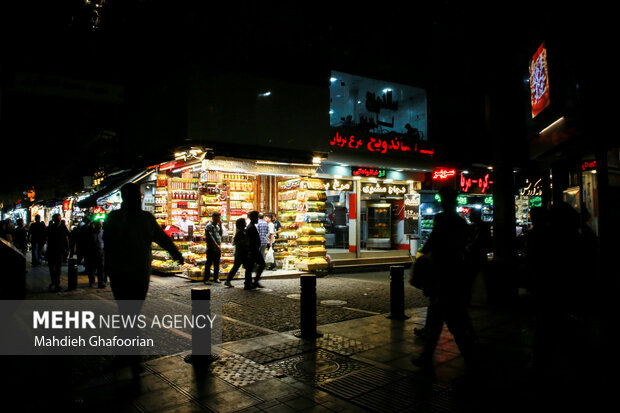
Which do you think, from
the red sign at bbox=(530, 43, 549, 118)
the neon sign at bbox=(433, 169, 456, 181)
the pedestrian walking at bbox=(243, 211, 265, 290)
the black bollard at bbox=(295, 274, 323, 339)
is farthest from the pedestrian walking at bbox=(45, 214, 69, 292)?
the neon sign at bbox=(433, 169, 456, 181)

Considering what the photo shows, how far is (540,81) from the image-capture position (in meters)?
9.49

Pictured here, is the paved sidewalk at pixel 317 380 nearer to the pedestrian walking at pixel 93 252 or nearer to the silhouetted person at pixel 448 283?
the silhouetted person at pixel 448 283

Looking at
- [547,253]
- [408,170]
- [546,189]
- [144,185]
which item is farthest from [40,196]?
[547,253]

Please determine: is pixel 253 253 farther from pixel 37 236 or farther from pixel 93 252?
pixel 37 236

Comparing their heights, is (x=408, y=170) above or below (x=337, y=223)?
above

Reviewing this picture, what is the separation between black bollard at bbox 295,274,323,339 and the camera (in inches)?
266

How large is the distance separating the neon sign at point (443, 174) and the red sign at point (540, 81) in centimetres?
694

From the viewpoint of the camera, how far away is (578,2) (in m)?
7.52

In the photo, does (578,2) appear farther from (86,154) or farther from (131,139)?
(86,154)

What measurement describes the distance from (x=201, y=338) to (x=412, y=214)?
13.6 meters

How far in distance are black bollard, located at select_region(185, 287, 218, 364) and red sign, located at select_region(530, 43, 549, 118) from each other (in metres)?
8.00

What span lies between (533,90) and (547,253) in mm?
7026

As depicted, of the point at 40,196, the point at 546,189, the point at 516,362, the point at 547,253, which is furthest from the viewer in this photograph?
the point at 40,196

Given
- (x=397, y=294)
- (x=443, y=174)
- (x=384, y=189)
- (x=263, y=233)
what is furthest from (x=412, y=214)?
(x=397, y=294)
